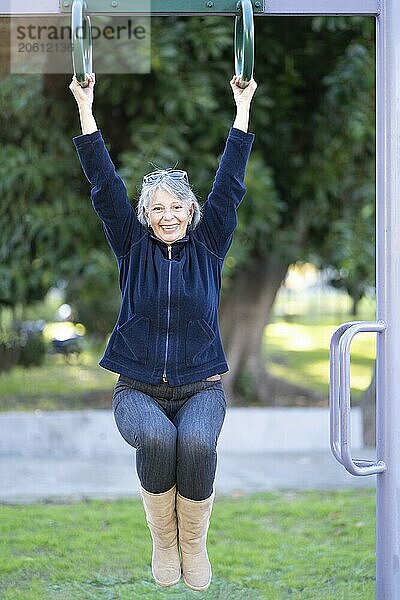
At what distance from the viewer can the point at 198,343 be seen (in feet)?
10.6

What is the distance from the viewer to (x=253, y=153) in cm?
765

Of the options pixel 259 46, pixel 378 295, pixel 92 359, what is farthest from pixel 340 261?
pixel 92 359

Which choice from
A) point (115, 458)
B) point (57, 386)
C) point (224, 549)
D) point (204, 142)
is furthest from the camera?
point (57, 386)

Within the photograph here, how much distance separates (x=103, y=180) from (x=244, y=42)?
24.2 inches

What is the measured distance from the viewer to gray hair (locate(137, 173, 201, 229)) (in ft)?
11.0

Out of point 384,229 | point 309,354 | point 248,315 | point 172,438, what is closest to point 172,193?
point 384,229

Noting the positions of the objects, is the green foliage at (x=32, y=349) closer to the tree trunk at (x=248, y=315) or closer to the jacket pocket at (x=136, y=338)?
the tree trunk at (x=248, y=315)

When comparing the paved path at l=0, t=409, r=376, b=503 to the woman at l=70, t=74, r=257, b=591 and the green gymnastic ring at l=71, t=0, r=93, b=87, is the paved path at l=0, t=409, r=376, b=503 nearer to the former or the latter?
the woman at l=70, t=74, r=257, b=591

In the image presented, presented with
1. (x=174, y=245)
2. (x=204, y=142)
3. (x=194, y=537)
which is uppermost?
(x=204, y=142)

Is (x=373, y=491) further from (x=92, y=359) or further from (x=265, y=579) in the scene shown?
(x=92, y=359)

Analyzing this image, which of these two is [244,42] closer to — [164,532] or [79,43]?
[79,43]

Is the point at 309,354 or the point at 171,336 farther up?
the point at 171,336

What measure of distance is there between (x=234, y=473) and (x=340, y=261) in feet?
5.63

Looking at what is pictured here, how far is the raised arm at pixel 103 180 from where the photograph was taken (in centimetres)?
318
